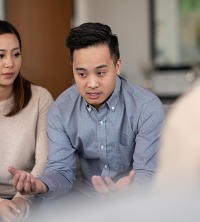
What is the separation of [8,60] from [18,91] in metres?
0.13

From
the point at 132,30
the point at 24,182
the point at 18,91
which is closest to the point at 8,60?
the point at 18,91

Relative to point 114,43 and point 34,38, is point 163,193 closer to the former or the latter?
point 114,43

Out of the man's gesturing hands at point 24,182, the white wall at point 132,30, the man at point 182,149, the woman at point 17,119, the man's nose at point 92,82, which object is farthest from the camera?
the white wall at point 132,30

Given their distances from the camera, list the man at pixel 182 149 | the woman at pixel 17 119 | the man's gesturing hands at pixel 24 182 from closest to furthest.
A: the man at pixel 182 149 → the man's gesturing hands at pixel 24 182 → the woman at pixel 17 119

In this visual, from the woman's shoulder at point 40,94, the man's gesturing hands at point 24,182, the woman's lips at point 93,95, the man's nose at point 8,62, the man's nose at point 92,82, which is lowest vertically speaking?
the man's gesturing hands at point 24,182

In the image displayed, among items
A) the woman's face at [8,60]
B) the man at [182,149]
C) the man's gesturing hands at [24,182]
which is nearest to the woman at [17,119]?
the woman's face at [8,60]

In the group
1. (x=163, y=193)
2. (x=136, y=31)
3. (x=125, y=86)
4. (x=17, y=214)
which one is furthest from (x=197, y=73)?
(x=163, y=193)

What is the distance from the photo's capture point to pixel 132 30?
5.21m

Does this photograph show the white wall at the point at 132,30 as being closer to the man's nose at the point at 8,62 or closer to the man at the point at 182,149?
the man's nose at the point at 8,62

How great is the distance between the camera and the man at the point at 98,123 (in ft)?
5.57

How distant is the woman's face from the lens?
1.91 m

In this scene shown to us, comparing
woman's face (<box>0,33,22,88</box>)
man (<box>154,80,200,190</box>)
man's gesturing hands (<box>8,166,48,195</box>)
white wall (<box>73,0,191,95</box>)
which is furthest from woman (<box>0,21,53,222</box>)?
white wall (<box>73,0,191,95</box>)

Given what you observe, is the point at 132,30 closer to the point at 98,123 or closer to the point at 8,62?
the point at 8,62

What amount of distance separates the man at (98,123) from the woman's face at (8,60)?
217mm
